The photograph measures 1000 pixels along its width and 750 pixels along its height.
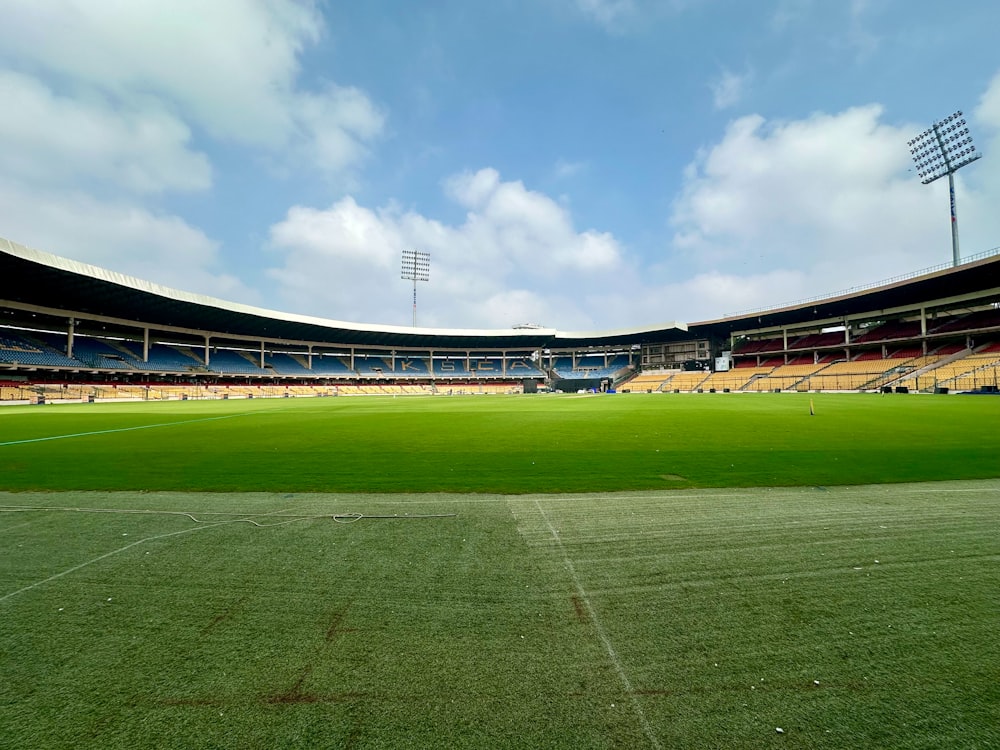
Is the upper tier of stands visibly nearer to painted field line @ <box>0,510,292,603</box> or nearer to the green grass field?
the green grass field

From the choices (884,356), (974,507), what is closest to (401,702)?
(974,507)

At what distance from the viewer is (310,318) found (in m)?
58.1

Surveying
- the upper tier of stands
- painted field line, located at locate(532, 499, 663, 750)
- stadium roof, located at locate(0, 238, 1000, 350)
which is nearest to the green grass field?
painted field line, located at locate(532, 499, 663, 750)

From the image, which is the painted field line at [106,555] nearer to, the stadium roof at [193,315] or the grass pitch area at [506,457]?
the grass pitch area at [506,457]

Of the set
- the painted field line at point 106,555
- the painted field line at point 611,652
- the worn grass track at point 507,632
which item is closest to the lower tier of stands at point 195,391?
the painted field line at point 106,555

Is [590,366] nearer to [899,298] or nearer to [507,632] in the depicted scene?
[899,298]

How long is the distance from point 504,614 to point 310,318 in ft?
204

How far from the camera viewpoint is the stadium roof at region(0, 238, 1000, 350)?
34.4 metres

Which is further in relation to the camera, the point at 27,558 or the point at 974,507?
the point at 974,507

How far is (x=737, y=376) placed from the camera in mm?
58188

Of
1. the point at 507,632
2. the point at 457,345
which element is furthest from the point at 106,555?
the point at 457,345

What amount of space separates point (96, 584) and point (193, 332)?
66.5m

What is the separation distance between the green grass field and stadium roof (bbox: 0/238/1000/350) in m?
38.8

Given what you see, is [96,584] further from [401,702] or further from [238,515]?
[401,702]
